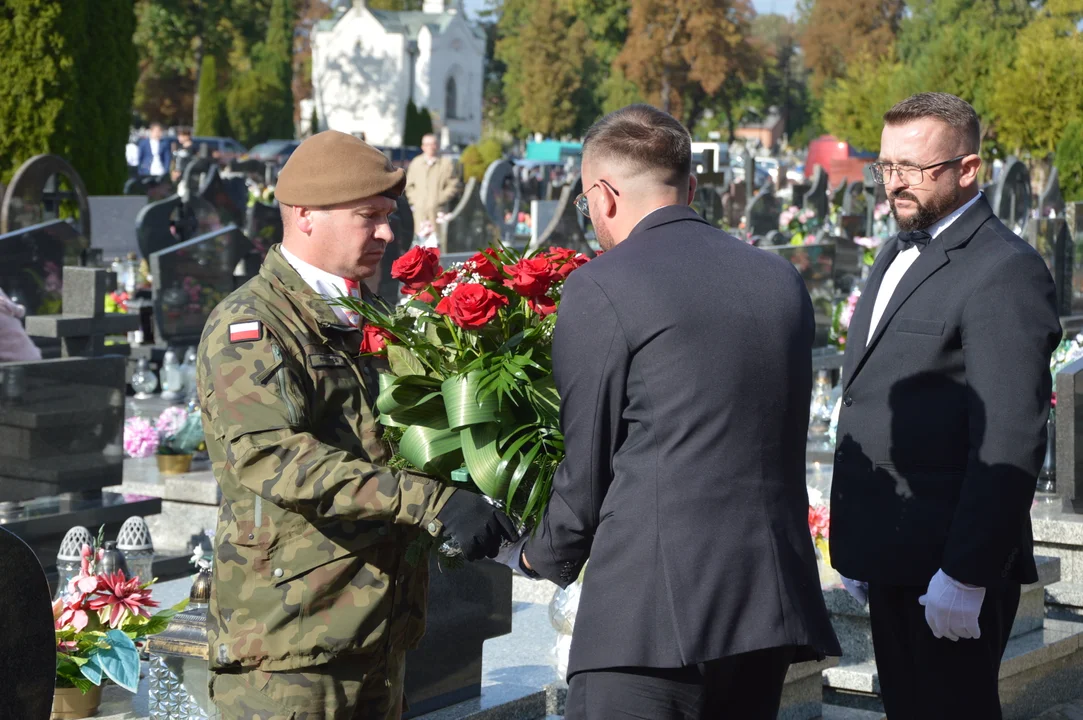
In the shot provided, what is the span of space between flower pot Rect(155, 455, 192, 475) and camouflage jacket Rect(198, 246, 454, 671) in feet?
16.5

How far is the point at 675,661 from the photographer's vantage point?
2.36 metres

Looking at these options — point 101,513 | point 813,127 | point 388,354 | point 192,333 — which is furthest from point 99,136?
point 813,127

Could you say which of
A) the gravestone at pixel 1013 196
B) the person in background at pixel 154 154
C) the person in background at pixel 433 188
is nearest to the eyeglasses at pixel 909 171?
the gravestone at pixel 1013 196

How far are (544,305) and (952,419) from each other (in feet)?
3.32

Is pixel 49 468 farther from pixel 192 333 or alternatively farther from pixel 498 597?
pixel 192 333

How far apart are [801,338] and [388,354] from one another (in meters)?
0.87

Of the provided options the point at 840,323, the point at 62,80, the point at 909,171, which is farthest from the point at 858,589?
the point at 62,80

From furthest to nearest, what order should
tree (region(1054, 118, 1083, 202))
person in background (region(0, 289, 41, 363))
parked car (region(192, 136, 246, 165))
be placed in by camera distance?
parked car (region(192, 136, 246, 165)), tree (region(1054, 118, 1083, 202)), person in background (region(0, 289, 41, 363))

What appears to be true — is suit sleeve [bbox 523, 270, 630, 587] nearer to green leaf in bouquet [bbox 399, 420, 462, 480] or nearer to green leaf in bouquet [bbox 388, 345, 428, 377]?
green leaf in bouquet [bbox 399, 420, 462, 480]

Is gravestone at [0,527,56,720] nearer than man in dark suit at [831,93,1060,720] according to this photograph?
Yes

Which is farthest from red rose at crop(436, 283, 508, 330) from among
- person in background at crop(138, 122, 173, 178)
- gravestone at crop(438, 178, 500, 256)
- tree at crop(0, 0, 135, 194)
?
person in background at crop(138, 122, 173, 178)

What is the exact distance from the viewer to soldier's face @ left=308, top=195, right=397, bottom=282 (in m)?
2.84

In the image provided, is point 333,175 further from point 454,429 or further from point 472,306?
point 454,429

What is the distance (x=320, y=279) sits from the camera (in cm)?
290
